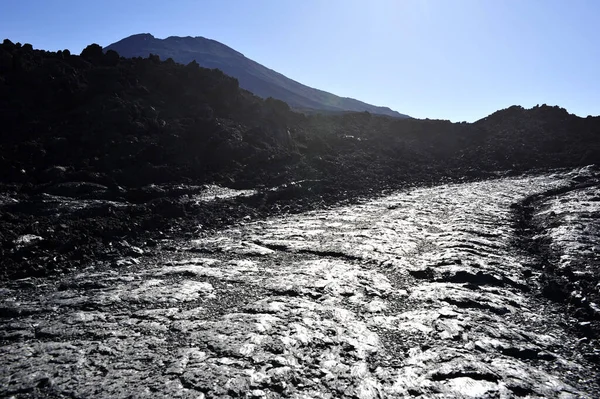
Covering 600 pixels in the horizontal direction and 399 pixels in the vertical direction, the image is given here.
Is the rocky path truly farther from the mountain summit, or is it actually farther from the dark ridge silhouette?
the mountain summit

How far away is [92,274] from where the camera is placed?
5.73 metres

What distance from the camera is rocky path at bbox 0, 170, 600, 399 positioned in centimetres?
345

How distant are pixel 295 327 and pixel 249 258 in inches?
102

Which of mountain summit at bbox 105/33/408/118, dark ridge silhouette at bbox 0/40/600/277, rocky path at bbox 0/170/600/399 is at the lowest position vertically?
rocky path at bbox 0/170/600/399

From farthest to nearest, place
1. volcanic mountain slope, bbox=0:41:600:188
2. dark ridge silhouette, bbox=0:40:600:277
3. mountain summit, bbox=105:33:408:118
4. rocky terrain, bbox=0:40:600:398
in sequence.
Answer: mountain summit, bbox=105:33:408:118 → volcanic mountain slope, bbox=0:41:600:188 → dark ridge silhouette, bbox=0:40:600:277 → rocky terrain, bbox=0:40:600:398

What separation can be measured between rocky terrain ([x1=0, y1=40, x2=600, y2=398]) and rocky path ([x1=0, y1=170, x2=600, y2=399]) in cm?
3

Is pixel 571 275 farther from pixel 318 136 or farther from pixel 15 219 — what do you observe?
pixel 318 136

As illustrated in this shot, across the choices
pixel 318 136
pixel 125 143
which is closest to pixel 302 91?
pixel 318 136

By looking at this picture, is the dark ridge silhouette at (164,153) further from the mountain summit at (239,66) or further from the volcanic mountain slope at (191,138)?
the mountain summit at (239,66)

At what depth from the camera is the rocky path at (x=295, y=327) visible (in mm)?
3445

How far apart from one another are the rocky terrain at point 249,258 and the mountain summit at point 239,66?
50204 mm

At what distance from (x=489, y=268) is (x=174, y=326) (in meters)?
5.25

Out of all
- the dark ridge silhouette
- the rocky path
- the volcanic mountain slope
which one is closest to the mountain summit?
the volcanic mountain slope

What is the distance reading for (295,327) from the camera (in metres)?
4.43
